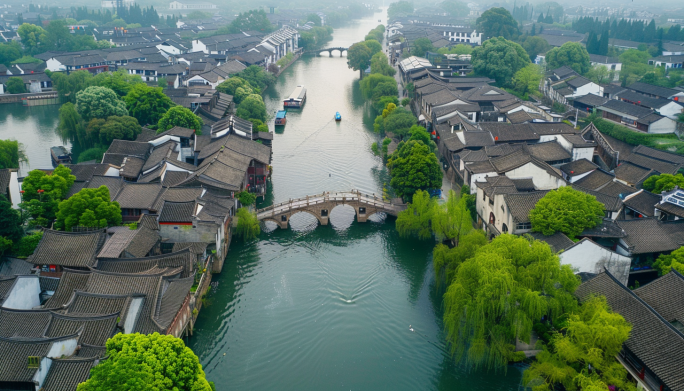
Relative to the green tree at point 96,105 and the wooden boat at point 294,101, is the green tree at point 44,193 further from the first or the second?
the wooden boat at point 294,101

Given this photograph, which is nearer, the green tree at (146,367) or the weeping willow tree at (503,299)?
the green tree at (146,367)

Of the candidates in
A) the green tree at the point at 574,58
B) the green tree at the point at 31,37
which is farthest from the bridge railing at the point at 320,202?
the green tree at the point at 31,37

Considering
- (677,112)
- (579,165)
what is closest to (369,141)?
(579,165)

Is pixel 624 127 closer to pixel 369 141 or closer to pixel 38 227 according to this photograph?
pixel 369 141

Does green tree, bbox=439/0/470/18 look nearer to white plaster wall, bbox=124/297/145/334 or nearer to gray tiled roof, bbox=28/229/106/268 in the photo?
gray tiled roof, bbox=28/229/106/268

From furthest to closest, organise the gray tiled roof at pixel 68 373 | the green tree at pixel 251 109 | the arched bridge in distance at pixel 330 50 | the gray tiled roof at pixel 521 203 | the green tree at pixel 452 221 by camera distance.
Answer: the arched bridge in distance at pixel 330 50, the green tree at pixel 251 109, the green tree at pixel 452 221, the gray tiled roof at pixel 521 203, the gray tiled roof at pixel 68 373

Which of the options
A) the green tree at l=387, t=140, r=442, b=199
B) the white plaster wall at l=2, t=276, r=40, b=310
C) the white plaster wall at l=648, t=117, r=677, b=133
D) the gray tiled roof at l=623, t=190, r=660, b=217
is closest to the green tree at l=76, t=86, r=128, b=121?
the green tree at l=387, t=140, r=442, b=199

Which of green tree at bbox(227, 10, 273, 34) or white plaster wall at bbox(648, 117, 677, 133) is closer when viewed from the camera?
white plaster wall at bbox(648, 117, 677, 133)
